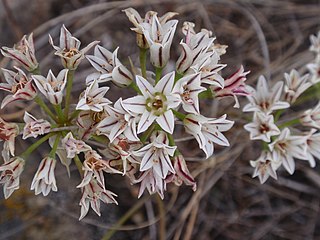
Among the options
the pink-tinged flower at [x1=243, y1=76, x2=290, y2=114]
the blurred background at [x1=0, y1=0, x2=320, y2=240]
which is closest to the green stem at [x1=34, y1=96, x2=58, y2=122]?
the blurred background at [x1=0, y1=0, x2=320, y2=240]

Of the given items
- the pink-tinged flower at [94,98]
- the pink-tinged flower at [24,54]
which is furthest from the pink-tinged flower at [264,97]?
the pink-tinged flower at [24,54]

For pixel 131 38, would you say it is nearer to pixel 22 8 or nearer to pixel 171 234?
pixel 22 8

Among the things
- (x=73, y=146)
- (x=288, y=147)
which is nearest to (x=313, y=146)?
(x=288, y=147)

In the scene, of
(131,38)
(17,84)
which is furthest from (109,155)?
(131,38)

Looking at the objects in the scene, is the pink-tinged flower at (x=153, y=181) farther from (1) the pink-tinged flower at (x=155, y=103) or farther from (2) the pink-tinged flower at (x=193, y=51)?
(2) the pink-tinged flower at (x=193, y=51)

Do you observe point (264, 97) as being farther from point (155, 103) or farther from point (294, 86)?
point (155, 103)

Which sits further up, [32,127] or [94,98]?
[94,98]
